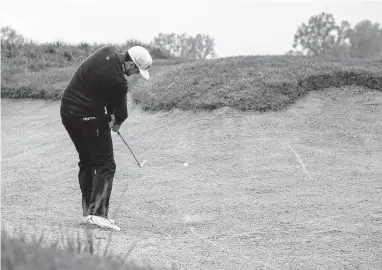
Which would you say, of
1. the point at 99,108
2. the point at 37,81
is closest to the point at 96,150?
the point at 99,108

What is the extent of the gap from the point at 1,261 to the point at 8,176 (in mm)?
8789

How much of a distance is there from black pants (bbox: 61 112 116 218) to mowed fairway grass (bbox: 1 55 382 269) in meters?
0.28

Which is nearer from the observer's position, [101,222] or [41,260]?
[41,260]

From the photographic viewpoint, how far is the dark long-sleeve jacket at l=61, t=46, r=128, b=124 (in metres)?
7.33

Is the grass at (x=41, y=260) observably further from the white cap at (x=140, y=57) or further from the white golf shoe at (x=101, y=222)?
the white cap at (x=140, y=57)

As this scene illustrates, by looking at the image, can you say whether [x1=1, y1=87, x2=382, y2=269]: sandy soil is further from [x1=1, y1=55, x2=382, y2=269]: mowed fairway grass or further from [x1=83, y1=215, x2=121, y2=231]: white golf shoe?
[x1=83, y1=215, x2=121, y2=231]: white golf shoe

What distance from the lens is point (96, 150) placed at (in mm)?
7570

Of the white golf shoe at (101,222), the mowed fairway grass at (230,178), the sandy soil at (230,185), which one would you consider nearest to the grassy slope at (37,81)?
the mowed fairway grass at (230,178)

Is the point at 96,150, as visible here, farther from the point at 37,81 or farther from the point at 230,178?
the point at 37,81

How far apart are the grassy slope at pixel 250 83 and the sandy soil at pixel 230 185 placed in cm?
26

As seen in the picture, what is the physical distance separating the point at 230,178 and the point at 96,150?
364 cm

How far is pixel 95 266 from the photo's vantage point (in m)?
3.55

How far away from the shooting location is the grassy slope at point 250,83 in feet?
45.2

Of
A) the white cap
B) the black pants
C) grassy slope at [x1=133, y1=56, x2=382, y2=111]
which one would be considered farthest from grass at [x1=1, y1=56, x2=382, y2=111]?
the black pants
